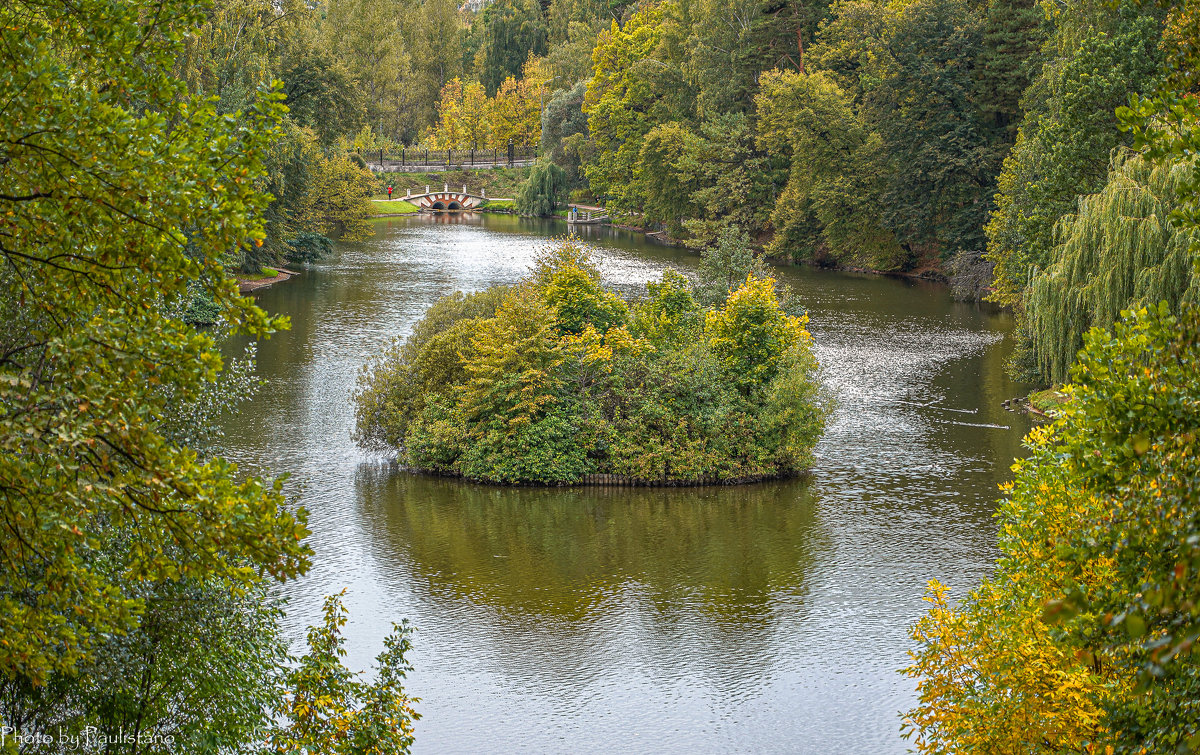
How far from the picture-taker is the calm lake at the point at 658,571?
16.8 meters

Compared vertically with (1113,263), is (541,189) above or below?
above

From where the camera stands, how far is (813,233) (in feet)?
219

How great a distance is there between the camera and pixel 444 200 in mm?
101688

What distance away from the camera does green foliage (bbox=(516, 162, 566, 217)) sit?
9462 centimetres

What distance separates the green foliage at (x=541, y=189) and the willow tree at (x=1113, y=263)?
6567 cm

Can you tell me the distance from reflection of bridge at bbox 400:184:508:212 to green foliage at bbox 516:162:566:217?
9223mm

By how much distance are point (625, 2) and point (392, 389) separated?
87.3 meters

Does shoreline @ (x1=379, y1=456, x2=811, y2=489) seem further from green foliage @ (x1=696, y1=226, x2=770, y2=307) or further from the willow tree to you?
the willow tree

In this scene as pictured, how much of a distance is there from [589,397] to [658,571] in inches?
292

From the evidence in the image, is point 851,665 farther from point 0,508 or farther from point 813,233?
point 813,233

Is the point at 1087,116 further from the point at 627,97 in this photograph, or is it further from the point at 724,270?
the point at 627,97

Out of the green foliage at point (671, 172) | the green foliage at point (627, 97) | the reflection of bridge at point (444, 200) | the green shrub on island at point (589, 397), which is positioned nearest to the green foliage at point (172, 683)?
the green shrub on island at point (589, 397)

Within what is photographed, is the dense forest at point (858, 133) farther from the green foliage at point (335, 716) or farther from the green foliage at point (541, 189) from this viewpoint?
the green foliage at point (335, 716)

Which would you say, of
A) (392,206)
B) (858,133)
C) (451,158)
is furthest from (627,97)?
(451,158)
